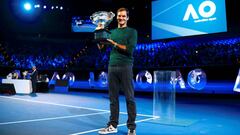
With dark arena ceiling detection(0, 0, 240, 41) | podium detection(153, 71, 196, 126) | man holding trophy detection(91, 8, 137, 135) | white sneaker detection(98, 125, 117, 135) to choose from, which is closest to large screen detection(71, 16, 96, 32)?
dark arena ceiling detection(0, 0, 240, 41)

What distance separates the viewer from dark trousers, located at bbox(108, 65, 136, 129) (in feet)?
10.8

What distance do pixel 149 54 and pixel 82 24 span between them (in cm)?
726

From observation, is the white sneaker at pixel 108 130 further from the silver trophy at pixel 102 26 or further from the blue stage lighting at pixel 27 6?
the blue stage lighting at pixel 27 6

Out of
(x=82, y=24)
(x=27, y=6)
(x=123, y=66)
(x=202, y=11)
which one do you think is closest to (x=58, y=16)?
(x=82, y=24)

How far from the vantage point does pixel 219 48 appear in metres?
11.9

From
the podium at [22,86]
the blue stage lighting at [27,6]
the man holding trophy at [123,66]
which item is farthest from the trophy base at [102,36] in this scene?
the blue stage lighting at [27,6]

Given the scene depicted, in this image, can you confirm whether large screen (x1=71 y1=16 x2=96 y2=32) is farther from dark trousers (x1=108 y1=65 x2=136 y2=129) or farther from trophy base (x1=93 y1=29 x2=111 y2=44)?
trophy base (x1=93 y1=29 x2=111 y2=44)

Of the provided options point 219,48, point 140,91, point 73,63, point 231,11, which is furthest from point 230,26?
point 73,63

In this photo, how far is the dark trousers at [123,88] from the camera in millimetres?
3277

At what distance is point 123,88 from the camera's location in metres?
3.35

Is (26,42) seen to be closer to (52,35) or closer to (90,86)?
(52,35)

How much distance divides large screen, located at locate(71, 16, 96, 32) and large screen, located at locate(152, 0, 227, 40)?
9.22 m

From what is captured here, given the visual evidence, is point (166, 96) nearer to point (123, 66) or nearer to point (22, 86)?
point (123, 66)

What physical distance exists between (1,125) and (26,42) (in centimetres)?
1915
